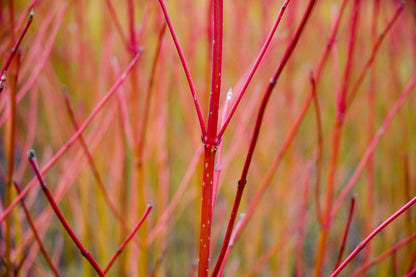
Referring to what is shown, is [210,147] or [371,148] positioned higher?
[371,148]

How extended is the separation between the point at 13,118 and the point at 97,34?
2.69 metres

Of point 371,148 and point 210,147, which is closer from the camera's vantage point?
point 210,147

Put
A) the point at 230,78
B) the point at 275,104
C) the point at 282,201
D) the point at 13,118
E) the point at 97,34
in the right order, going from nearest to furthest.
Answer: the point at 13,118, the point at 282,201, the point at 275,104, the point at 230,78, the point at 97,34

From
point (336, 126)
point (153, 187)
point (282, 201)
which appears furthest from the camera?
point (153, 187)

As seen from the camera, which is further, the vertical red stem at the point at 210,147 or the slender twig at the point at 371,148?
the slender twig at the point at 371,148

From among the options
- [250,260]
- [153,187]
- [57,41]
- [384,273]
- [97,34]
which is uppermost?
[97,34]

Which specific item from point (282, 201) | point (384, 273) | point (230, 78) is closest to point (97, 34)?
point (230, 78)

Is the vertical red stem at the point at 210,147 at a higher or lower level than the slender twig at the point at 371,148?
lower

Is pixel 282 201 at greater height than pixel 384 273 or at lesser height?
greater

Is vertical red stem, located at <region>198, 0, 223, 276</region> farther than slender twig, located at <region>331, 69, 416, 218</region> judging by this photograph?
No

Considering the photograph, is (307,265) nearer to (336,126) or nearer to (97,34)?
(336,126)

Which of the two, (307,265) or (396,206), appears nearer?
(396,206)

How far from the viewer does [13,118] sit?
22.0 inches

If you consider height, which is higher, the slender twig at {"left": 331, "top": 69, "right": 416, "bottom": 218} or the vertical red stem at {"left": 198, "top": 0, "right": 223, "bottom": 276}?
the slender twig at {"left": 331, "top": 69, "right": 416, "bottom": 218}
